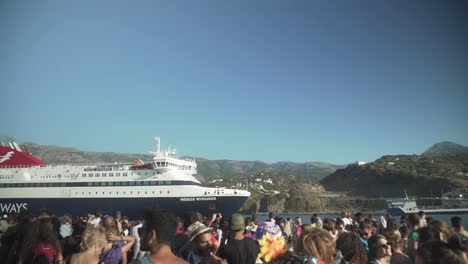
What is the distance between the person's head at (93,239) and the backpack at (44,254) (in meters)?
0.93

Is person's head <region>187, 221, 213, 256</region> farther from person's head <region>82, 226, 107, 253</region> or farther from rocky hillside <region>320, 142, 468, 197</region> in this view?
rocky hillside <region>320, 142, 468, 197</region>

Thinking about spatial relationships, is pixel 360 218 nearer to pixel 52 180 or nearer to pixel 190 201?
pixel 190 201

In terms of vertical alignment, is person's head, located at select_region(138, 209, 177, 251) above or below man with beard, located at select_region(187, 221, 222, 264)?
above

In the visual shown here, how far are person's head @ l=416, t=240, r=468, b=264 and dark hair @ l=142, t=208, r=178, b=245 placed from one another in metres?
2.21

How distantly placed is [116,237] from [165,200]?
31471mm

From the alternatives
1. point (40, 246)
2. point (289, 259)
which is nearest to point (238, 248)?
point (289, 259)

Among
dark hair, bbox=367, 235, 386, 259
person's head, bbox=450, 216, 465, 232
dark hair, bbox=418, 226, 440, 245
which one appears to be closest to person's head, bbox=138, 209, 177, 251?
dark hair, bbox=367, 235, 386, 259

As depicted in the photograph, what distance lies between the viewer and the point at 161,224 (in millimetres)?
3189

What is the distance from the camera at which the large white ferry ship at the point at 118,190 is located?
35.2m

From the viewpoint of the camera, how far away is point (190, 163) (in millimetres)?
40469

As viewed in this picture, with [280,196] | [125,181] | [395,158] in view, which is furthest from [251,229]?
[395,158]

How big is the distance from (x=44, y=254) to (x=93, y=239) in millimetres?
1082

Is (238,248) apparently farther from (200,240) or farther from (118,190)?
(118,190)

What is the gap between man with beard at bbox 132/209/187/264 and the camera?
3.05 m
